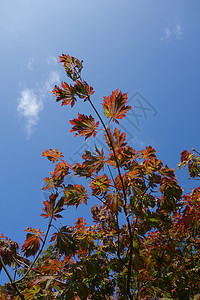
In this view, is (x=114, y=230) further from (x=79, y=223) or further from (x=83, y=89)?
(x=83, y=89)

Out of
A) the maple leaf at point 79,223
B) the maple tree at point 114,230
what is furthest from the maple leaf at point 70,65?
the maple leaf at point 79,223

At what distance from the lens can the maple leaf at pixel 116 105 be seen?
2.08 metres

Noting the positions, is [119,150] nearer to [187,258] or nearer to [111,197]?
[111,197]

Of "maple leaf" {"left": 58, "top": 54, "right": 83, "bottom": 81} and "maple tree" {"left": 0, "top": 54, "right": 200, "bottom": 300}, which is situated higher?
"maple leaf" {"left": 58, "top": 54, "right": 83, "bottom": 81}

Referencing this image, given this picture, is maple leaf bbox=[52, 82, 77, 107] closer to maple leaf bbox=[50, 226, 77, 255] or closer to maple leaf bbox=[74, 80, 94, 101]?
maple leaf bbox=[74, 80, 94, 101]

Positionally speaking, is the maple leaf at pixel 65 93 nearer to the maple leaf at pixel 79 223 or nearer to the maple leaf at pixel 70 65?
the maple leaf at pixel 70 65

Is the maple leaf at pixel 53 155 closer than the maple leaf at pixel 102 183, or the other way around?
the maple leaf at pixel 102 183

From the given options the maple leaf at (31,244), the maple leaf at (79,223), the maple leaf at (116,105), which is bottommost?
the maple leaf at (31,244)

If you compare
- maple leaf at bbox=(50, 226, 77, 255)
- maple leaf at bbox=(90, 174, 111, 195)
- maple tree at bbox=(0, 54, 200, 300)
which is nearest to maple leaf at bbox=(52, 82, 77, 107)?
maple tree at bbox=(0, 54, 200, 300)

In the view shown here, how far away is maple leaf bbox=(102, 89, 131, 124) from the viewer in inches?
82.0

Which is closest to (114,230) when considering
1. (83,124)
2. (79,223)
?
(79,223)

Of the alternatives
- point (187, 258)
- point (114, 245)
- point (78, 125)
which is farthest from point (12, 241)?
point (187, 258)

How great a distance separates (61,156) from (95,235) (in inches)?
36.9

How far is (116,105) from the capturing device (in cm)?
209
